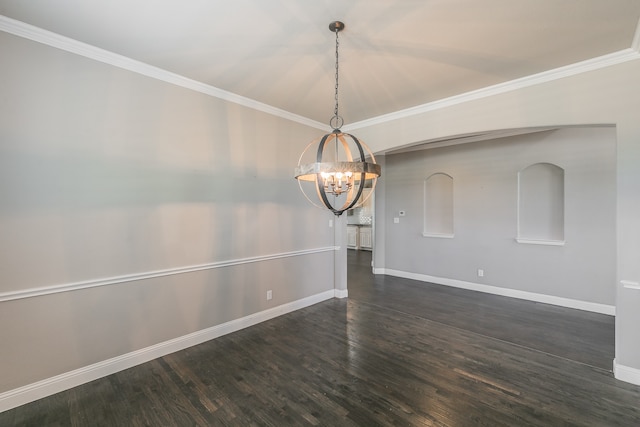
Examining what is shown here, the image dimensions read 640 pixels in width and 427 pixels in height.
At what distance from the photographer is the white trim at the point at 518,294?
4.01 m

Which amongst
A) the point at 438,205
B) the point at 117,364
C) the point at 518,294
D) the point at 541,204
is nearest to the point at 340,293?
the point at 438,205

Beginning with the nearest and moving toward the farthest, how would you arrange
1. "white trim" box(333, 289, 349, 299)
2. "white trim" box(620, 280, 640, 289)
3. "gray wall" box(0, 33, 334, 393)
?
1. "gray wall" box(0, 33, 334, 393)
2. "white trim" box(620, 280, 640, 289)
3. "white trim" box(333, 289, 349, 299)

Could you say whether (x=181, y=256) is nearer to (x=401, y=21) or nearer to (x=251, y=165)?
(x=251, y=165)

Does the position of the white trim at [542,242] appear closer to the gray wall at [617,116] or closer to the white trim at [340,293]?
the gray wall at [617,116]

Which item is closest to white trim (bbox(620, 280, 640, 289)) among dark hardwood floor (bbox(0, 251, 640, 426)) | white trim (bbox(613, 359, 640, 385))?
white trim (bbox(613, 359, 640, 385))

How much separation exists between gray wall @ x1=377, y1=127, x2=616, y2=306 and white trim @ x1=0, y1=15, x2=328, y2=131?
3665 millimetres

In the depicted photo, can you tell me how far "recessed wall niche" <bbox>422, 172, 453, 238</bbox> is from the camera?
18.6 ft

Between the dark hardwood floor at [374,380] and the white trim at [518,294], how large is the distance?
0.24 metres

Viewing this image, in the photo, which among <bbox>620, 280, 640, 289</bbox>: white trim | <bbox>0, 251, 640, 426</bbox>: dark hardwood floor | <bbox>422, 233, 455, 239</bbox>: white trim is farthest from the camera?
<bbox>422, 233, 455, 239</bbox>: white trim

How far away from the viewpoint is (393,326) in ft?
11.7

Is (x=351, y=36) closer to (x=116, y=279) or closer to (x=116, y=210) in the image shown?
(x=116, y=210)

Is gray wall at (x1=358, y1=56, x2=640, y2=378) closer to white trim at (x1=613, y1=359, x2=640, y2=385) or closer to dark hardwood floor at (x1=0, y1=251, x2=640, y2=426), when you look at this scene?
white trim at (x1=613, y1=359, x2=640, y2=385)

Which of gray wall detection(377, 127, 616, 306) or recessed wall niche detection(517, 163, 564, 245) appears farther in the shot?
recessed wall niche detection(517, 163, 564, 245)

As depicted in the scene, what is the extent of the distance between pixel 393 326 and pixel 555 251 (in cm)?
295
